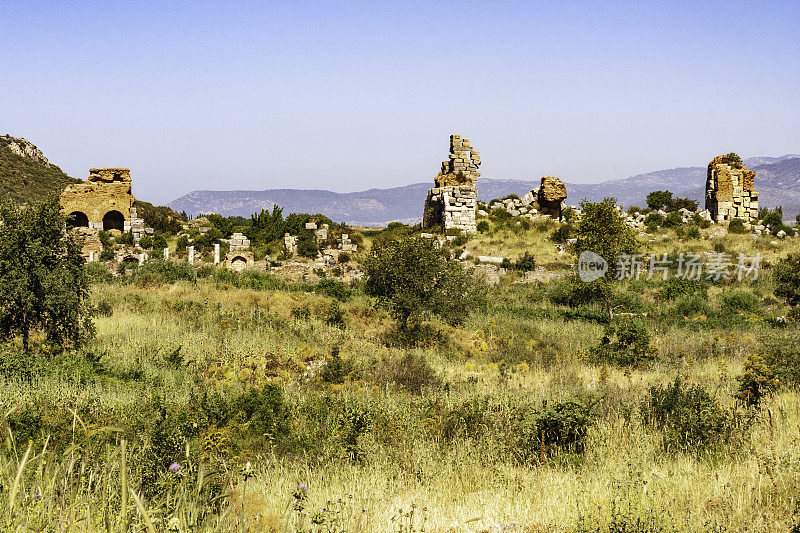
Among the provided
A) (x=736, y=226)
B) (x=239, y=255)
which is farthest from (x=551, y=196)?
(x=239, y=255)

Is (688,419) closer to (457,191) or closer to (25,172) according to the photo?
(457,191)

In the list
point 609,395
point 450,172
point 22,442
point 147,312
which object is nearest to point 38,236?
point 22,442

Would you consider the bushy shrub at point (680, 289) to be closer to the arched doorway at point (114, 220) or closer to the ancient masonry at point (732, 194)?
the ancient masonry at point (732, 194)

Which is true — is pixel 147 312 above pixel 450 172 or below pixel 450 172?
below

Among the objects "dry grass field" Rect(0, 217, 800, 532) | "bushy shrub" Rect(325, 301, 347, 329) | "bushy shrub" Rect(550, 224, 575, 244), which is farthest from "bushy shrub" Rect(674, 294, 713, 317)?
"bushy shrub" Rect(325, 301, 347, 329)

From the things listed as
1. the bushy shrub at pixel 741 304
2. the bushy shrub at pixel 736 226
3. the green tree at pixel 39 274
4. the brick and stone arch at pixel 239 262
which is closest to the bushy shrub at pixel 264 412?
the green tree at pixel 39 274

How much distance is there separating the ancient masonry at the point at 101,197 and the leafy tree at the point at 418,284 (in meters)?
24.8

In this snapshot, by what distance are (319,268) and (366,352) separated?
15.9 metres

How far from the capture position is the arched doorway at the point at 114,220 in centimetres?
3972

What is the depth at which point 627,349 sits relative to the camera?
14.7 metres

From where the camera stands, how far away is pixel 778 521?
14.8 ft

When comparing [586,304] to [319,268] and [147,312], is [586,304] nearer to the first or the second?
[319,268]

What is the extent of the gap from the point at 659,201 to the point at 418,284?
109 feet

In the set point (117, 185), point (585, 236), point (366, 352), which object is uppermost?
point (117, 185)
